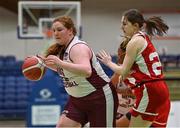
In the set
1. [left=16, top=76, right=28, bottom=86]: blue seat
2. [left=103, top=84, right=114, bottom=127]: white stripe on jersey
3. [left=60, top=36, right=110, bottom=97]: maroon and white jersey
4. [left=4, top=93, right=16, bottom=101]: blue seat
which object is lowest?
[left=4, top=93, right=16, bottom=101]: blue seat

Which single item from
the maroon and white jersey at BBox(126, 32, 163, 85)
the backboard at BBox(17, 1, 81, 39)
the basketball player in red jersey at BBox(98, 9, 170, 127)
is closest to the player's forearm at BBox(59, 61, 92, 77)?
the basketball player in red jersey at BBox(98, 9, 170, 127)

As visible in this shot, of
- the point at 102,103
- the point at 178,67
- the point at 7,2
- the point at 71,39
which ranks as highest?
the point at 7,2

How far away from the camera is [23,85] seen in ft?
29.9

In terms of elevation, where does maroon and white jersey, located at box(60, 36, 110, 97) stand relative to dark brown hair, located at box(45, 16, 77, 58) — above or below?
below

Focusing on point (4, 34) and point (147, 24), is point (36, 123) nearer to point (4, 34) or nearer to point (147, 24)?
point (147, 24)

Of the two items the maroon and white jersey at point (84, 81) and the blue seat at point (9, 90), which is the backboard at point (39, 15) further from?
the maroon and white jersey at point (84, 81)

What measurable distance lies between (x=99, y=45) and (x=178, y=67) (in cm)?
336

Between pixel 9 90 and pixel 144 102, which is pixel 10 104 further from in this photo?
pixel 144 102

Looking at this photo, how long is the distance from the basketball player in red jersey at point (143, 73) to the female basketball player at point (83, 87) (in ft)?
0.48

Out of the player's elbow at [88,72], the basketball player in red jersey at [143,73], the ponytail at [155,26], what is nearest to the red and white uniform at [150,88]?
the basketball player in red jersey at [143,73]

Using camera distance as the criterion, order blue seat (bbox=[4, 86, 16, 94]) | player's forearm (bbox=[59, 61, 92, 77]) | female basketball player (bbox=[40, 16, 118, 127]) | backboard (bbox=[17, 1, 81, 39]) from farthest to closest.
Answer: backboard (bbox=[17, 1, 81, 39]), blue seat (bbox=[4, 86, 16, 94]), female basketball player (bbox=[40, 16, 118, 127]), player's forearm (bbox=[59, 61, 92, 77])

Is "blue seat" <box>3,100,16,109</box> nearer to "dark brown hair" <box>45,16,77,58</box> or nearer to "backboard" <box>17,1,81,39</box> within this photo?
"backboard" <box>17,1,81,39</box>

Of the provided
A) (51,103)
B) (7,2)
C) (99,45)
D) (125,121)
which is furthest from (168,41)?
(125,121)

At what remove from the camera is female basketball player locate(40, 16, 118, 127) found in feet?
9.93
